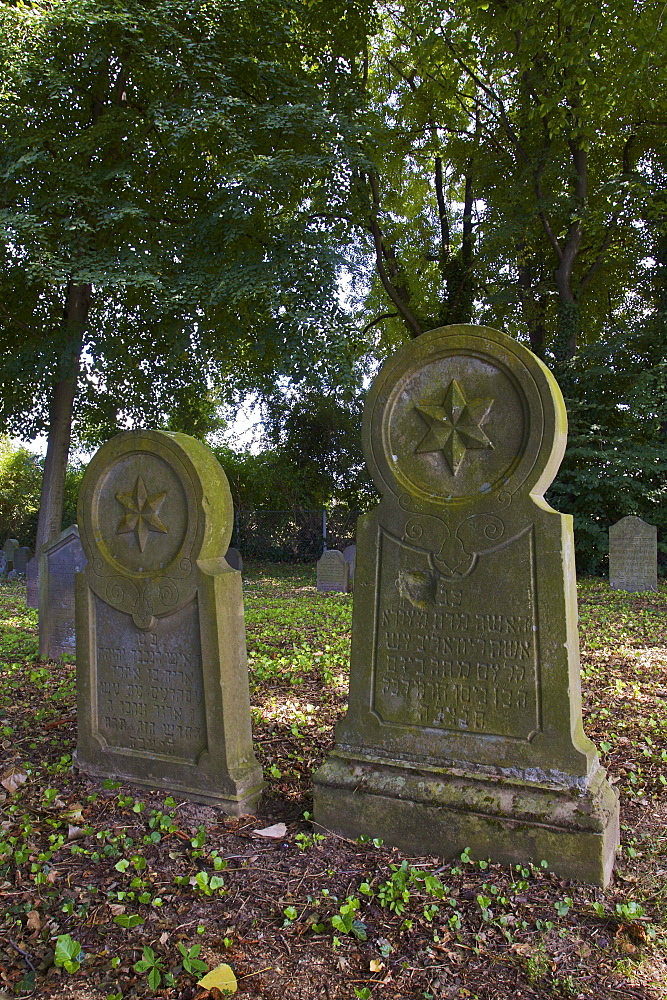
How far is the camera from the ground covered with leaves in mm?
2455

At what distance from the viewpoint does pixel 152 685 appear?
4051mm

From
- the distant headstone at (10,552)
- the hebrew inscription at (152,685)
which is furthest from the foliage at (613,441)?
the distant headstone at (10,552)

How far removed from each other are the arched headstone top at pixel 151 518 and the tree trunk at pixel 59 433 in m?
8.69

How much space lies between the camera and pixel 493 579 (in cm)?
341

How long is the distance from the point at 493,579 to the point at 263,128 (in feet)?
32.3

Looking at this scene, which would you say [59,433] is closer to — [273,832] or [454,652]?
[273,832]

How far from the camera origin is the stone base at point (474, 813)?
3033 millimetres

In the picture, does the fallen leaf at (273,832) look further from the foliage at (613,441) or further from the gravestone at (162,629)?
the foliage at (613,441)

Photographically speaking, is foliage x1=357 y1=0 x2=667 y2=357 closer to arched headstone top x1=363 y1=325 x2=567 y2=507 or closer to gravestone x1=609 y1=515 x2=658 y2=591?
gravestone x1=609 y1=515 x2=658 y2=591

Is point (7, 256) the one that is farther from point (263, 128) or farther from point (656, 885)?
point (656, 885)

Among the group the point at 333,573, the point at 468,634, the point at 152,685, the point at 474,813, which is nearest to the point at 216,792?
the point at 152,685

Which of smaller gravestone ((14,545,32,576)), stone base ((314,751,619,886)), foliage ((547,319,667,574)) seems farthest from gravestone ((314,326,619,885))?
smaller gravestone ((14,545,32,576))

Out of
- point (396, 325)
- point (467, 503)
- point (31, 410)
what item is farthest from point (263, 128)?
point (396, 325)

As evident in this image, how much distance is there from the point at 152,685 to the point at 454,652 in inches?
72.5
